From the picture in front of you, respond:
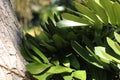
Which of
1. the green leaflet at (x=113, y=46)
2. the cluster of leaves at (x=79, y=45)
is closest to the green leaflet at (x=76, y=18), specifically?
the cluster of leaves at (x=79, y=45)

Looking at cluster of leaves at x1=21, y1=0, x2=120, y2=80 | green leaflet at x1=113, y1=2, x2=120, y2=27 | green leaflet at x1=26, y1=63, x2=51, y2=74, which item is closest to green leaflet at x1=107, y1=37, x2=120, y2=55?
cluster of leaves at x1=21, y1=0, x2=120, y2=80

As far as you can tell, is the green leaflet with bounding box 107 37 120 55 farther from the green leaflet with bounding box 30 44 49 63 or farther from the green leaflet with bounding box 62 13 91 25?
the green leaflet with bounding box 30 44 49 63

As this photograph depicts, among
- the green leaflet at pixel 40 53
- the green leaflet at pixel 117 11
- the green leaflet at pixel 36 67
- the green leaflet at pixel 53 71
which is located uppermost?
the green leaflet at pixel 117 11

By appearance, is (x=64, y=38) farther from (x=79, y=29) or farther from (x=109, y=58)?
(x=109, y=58)

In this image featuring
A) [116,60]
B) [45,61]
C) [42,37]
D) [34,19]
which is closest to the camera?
[116,60]

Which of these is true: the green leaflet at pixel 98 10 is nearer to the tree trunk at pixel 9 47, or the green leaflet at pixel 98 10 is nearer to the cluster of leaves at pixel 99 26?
the cluster of leaves at pixel 99 26

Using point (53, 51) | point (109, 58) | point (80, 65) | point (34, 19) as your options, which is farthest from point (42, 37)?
point (34, 19)
